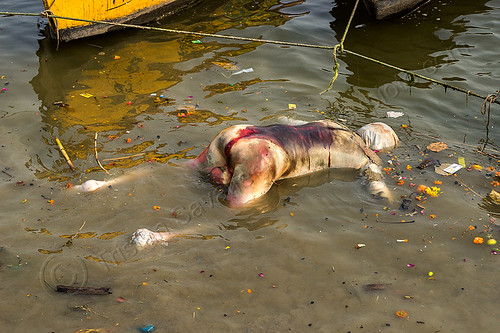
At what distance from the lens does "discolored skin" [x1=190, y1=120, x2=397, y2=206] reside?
205 inches

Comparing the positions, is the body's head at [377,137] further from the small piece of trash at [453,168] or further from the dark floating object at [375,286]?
the dark floating object at [375,286]

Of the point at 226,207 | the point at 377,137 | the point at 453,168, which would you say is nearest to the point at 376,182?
the point at 377,137

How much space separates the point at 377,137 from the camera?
20.9 ft

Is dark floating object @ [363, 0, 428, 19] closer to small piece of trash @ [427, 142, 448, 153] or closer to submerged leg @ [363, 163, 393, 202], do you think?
small piece of trash @ [427, 142, 448, 153]

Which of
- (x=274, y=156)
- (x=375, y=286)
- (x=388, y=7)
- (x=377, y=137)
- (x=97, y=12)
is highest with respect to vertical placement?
(x=97, y=12)

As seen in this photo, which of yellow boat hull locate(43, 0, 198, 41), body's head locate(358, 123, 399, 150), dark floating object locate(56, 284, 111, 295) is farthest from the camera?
yellow boat hull locate(43, 0, 198, 41)

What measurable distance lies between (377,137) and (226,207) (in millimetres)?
2282

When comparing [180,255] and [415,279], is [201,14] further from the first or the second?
[415,279]

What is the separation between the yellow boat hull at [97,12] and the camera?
8.18 m

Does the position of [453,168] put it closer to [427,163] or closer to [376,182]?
[427,163]

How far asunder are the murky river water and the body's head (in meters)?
0.19

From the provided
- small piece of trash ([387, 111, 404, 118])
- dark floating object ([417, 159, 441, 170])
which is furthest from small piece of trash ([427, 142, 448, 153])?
small piece of trash ([387, 111, 404, 118])

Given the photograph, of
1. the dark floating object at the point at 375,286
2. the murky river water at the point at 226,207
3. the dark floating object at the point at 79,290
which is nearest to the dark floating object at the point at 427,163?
the murky river water at the point at 226,207

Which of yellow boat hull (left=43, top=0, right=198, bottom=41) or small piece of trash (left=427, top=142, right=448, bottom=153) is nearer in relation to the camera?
small piece of trash (left=427, top=142, right=448, bottom=153)
